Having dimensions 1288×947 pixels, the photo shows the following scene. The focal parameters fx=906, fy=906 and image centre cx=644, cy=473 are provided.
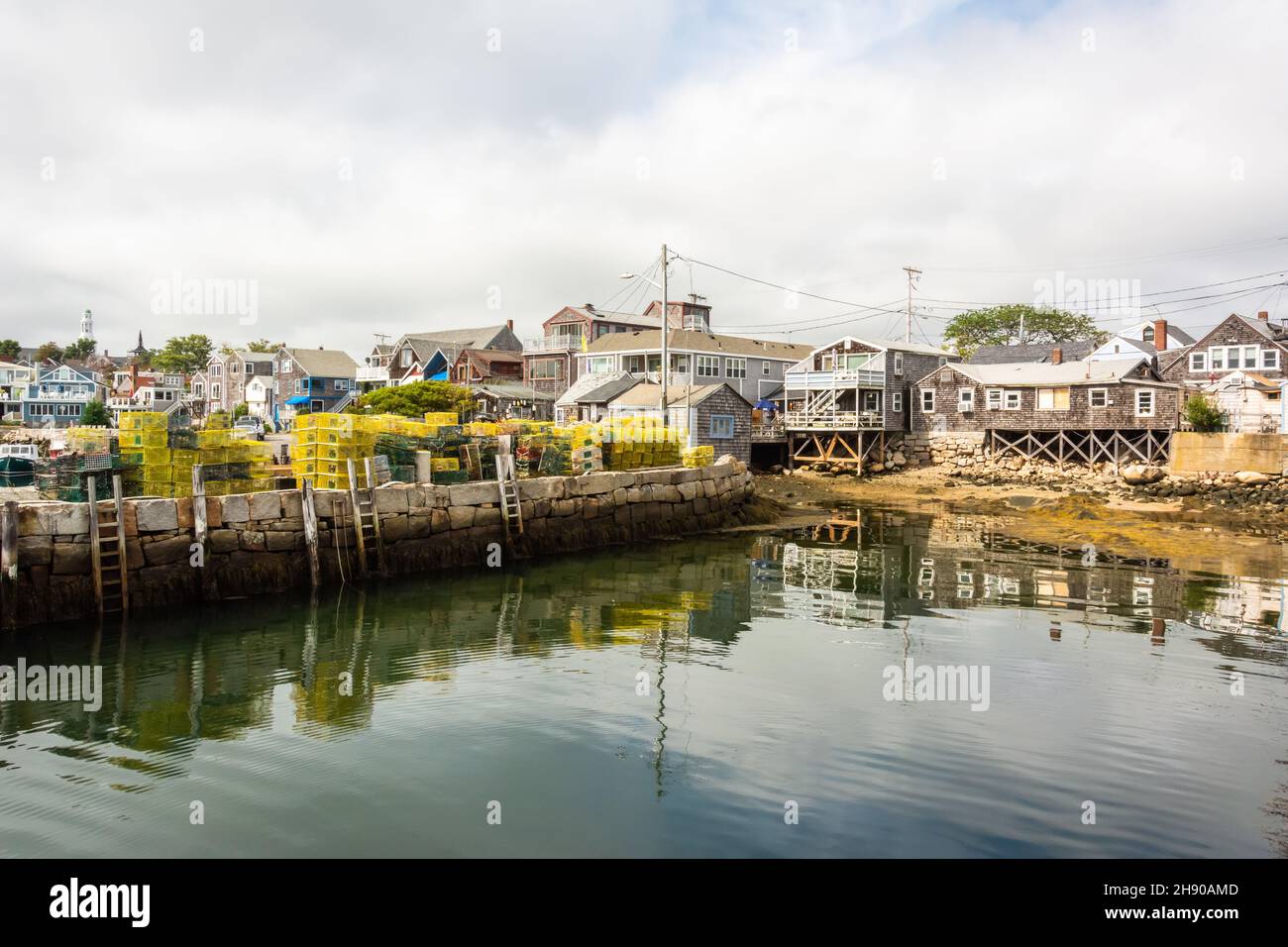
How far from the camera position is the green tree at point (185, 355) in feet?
365

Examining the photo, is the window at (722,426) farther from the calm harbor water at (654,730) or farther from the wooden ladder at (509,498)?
the calm harbor water at (654,730)

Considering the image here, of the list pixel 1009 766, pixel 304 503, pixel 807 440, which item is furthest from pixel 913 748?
pixel 807 440

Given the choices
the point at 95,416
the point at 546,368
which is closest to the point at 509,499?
the point at 546,368

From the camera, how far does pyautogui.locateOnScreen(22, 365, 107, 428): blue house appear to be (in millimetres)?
91250

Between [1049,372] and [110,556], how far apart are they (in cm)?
4346

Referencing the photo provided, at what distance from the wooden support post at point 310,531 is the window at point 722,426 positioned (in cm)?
3035

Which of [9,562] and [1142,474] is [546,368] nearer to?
[1142,474]

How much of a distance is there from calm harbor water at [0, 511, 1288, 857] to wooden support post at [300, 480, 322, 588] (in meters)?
0.85

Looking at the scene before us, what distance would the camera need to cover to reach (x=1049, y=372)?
46.4 meters

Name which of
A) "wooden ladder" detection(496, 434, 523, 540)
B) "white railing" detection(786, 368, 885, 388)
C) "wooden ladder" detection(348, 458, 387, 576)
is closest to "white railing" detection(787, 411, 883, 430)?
"white railing" detection(786, 368, 885, 388)

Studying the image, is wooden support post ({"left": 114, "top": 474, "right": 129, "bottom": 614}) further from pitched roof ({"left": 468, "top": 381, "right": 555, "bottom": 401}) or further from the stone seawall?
pitched roof ({"left": 468, "top": 381, "right": 555, "bottom": 401})

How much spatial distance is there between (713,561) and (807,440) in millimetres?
29344

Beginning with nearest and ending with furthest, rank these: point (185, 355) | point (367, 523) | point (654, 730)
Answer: point (654, 730)
point (367, 523)
point (185, 355)
